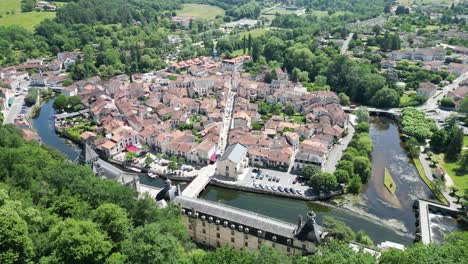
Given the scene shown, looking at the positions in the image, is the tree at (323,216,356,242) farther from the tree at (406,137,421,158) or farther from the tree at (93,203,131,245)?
the tree at (406,137,421,158)

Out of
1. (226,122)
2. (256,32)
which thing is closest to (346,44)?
(256,32)

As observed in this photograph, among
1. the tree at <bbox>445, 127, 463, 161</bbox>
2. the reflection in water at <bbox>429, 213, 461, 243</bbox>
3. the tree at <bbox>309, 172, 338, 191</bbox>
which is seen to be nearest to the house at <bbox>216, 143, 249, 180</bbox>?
the tree at <bbox>309, 172, 338, 191</bbox>

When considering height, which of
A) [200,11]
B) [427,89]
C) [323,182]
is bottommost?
[323,182]

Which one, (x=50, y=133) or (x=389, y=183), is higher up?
(x=389, y=183)

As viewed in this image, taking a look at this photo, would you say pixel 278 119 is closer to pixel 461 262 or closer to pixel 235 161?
pixel 235 161

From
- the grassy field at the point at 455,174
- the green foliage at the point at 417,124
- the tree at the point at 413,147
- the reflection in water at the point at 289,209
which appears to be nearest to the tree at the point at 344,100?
the green foliage at the point at 417,124

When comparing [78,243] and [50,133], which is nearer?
[78,243]

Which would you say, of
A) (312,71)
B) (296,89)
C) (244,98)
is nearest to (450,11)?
(312,71)

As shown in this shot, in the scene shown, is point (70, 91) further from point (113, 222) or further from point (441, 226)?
point (441, 226)
